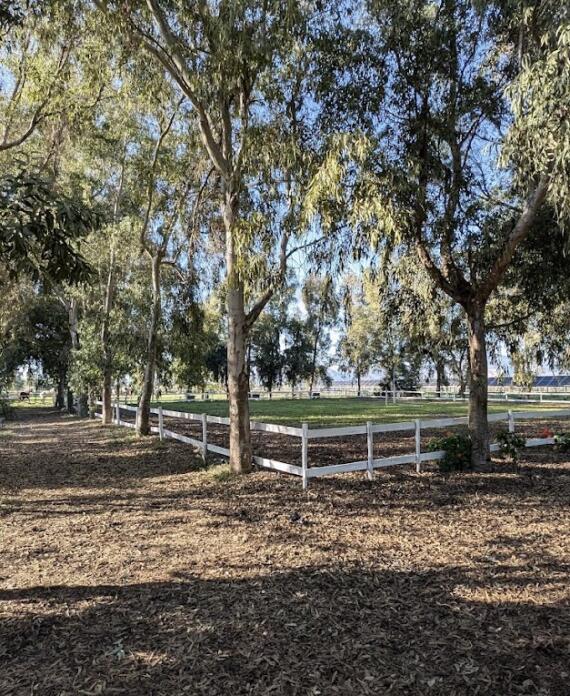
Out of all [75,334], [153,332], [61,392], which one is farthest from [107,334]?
[61,392]

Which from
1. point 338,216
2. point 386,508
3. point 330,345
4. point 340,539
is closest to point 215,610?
point 340,539

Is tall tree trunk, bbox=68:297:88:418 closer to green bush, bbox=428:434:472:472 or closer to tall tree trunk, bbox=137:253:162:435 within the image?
tall tree trunk, bbox=137:253:162:435

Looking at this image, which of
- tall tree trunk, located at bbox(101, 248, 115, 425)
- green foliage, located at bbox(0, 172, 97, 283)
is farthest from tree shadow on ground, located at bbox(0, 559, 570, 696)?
tall tree trunk, located at bbox(101, 248, 115, 425)

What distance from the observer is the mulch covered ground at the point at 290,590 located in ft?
11.0

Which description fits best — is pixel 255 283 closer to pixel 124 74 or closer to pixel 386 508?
pixel 386 508

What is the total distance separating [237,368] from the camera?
383 inches

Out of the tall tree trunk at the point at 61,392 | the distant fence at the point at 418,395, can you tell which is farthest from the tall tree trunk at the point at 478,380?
the tall tree trunk at the point at 61,392

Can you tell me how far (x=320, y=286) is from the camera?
34.4ft

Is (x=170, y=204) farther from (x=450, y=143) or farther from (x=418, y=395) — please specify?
(x=418, y=395)

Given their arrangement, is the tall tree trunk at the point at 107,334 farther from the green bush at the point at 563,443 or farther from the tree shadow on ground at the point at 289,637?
the tree shadow on ground at the point at 289,637

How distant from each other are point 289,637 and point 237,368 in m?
6.18

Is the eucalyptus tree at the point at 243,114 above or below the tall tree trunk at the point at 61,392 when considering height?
above

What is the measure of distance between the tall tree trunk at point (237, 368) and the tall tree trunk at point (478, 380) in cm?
404

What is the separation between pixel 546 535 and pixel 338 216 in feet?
16.4
